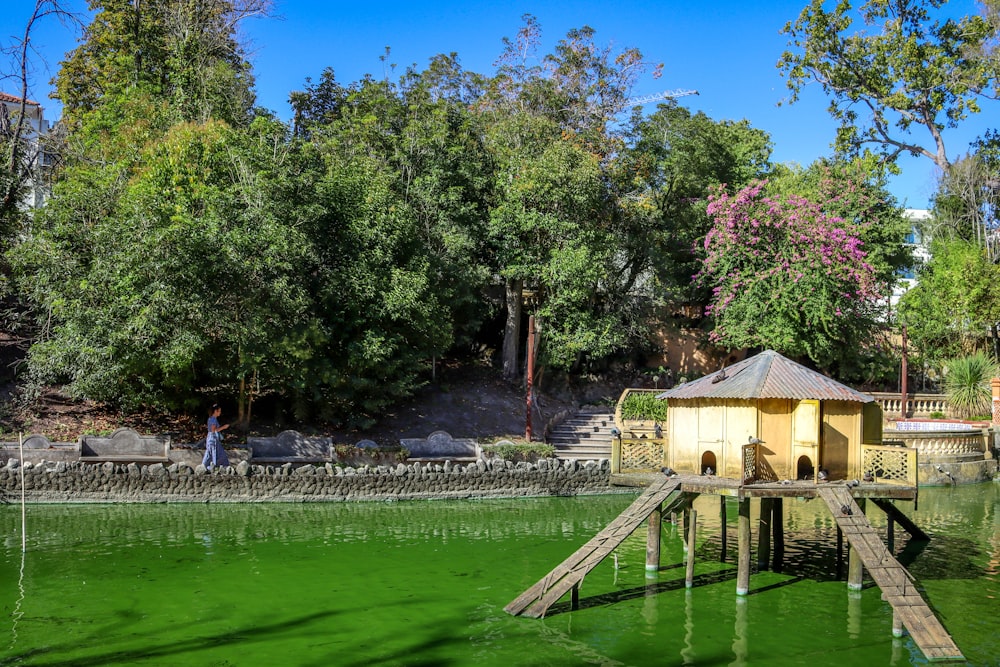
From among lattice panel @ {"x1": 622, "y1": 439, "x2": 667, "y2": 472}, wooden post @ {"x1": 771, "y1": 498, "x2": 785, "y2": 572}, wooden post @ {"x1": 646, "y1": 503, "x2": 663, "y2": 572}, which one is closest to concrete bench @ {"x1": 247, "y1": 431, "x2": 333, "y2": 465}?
lattice panel @ {"x1": 622, "y1": 439, "x2": 667, "y2": 472}

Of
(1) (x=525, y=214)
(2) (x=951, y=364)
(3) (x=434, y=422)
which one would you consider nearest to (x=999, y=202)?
(2) (x=951, y=364)

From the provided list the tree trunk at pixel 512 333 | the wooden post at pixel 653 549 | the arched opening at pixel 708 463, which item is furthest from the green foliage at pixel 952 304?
the wooden post at pixel 653 549

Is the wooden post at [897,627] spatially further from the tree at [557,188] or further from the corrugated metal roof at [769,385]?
the tree at [557,188]

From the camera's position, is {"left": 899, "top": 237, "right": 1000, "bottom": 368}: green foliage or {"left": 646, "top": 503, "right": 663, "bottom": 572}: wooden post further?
{"left": 899, "top": 237, "right": 1000, "bottom": 368}: green foliage

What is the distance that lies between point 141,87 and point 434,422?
16.2 metres

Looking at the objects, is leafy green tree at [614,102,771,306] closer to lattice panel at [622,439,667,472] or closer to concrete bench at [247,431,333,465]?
concrete bench at [247,431,333,465]

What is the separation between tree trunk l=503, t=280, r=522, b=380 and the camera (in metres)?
35.3

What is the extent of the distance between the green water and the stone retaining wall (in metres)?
0.62

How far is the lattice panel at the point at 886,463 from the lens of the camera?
15.1 m

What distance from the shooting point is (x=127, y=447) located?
23.5 meters

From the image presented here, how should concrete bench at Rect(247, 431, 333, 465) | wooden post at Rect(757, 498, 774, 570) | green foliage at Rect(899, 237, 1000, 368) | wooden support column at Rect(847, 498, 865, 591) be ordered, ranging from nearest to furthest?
wooden support column at Rect(847, 498, 865, 591) → wooden post at Rect(757, 498, 774, 570) → concrete bench at Rect(247, 431, 333, 465) → green foliage at Rect(899, 237, 1000, 368)

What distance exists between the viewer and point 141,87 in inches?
1223

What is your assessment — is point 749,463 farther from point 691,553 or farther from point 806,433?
point 691,553

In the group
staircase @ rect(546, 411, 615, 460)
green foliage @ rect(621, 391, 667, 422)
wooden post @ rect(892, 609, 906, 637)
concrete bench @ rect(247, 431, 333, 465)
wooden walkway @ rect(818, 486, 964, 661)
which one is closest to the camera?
wooden walkway @ rect(818, 486, 964, 661)
